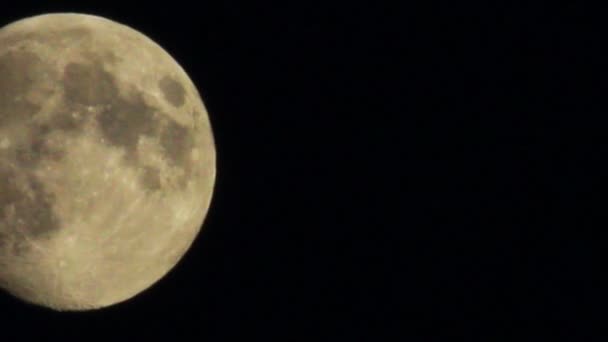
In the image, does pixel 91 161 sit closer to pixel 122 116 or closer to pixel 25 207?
pixel 122 116

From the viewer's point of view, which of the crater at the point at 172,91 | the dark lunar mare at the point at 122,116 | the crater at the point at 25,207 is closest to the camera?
the crater at the point at 25,207

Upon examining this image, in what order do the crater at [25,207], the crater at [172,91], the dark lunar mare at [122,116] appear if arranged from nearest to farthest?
1. the crater at [25,207]
2. the dark lunar mare at [122,116]
3. the crater at [172,91]

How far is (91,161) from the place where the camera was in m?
6.09

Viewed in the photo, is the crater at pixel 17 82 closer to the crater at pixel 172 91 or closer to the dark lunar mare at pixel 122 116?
the dark lunar mare at pixel 122 116

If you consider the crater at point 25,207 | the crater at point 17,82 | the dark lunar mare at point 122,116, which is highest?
the crater at point 17,82

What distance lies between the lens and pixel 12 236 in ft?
20.6

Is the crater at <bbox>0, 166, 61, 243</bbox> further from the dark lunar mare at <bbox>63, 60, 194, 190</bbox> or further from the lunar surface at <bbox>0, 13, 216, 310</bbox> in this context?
the dark lunar mare at <bbox>63, 60, 194, 190</bbox>

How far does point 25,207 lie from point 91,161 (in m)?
0.64

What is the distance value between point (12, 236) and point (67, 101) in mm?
1189

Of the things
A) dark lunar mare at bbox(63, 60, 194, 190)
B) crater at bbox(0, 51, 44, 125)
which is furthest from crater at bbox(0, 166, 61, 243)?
dark lunar mare at bbox(63, 60, 194, 190)

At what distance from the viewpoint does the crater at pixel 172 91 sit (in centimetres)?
671

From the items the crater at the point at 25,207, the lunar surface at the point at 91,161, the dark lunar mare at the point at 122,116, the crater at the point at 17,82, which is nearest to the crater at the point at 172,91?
the lunar surface at the point at 91,161

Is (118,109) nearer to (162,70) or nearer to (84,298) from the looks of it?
(162,70)

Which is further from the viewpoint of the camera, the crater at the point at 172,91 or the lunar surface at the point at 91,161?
the crater at the point at 172,91
